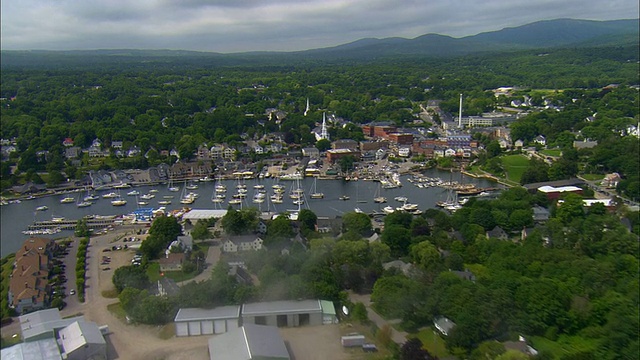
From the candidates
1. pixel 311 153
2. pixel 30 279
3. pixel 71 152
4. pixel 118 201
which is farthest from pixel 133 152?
pixel 30 279

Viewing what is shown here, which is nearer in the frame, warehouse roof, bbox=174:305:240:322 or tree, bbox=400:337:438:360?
tree, bbox=400:337:438:360

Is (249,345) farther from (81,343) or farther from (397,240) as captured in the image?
(397,240)

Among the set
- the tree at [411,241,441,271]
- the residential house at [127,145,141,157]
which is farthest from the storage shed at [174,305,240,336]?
the residential house at [127,145,141,157]

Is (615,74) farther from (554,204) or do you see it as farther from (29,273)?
(29,273)

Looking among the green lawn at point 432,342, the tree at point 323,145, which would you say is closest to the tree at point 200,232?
the green lawn at point 432,342

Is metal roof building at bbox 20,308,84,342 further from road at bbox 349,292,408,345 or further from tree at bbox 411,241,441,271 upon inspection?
tree at bbox 411,241,441,271
